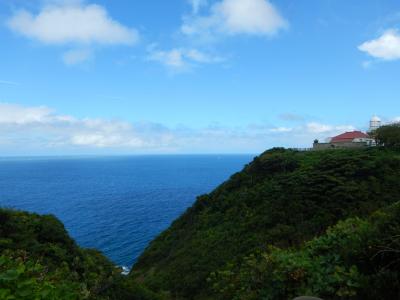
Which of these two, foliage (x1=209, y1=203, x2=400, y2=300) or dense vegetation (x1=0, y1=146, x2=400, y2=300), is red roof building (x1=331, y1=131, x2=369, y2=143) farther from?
foliage (x1=209, y1=203, x2=400, y2=300)

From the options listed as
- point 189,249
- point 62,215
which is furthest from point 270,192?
point 62,215

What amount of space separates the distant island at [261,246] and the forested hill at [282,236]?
3 centimetres

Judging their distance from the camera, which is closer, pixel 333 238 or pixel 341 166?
pixel 333 238

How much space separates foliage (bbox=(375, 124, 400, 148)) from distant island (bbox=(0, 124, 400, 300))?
14 cm

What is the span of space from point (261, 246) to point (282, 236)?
1.66 metres

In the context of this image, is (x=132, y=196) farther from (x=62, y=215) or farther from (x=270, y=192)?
(x=270, y=192)

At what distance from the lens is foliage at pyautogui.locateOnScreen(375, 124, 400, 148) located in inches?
1488

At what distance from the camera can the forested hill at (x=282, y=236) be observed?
6.09 meters

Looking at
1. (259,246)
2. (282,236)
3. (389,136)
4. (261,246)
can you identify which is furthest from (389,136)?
(261,246)

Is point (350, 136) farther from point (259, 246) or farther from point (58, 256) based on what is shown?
point (58, 256)

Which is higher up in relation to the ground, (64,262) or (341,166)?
(341,166)

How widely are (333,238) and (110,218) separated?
6129 centimetres

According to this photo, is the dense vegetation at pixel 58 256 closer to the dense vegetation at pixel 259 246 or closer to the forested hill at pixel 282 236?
the dense vegetation at pixel 259 246

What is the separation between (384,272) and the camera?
5203 millimetres
